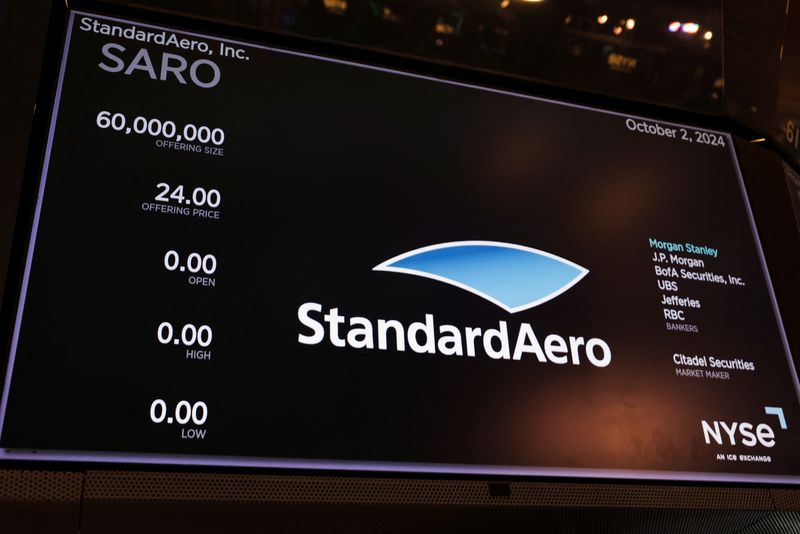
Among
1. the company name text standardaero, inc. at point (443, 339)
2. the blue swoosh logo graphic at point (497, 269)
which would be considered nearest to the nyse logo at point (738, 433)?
the company name text standardaero, inc. at point (443, 339)

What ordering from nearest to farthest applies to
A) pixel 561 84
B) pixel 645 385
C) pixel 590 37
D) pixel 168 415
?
pixel 168 415 < pixel 645 385 < pixel 561 84 < pixel 590 37

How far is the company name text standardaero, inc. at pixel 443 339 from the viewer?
1665 millimetres

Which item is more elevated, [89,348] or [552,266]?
[552,266]

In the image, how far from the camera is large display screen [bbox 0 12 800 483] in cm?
151

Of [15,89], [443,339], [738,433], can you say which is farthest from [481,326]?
[15,89]

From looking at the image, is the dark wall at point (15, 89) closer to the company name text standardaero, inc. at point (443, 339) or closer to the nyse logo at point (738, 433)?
the company name text standardaero, inc. at point (443, 339)

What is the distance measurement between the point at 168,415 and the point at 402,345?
0.50 m

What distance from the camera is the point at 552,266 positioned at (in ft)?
6.31

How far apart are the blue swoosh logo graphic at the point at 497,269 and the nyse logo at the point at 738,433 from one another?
0.45 metres

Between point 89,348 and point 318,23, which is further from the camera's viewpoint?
point 318,23

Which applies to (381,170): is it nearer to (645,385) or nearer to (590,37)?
(645,385)

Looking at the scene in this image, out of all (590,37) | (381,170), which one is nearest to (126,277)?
(381,170)

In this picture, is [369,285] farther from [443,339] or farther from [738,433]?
[738,433]

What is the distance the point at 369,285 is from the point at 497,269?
322 millimetres
